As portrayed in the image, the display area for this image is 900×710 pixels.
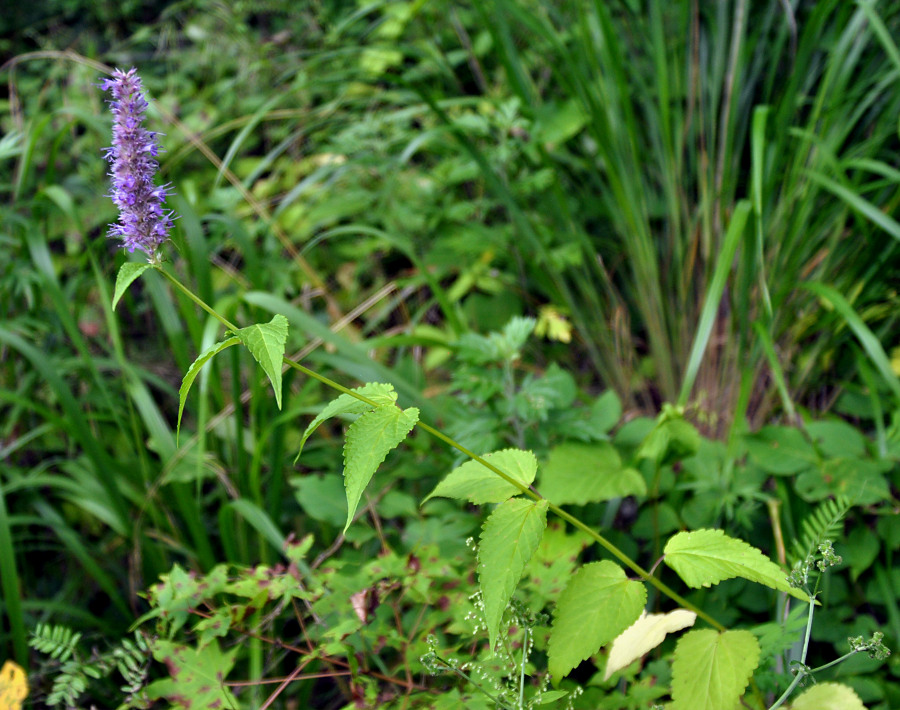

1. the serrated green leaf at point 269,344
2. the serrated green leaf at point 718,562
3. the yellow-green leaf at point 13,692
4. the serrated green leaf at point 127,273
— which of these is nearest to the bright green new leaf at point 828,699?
the serrated green leaf at point 718,562

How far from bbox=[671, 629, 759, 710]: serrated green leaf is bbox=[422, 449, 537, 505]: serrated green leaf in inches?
10.7

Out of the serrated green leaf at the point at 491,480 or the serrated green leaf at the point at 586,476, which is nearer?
the serrated green leaf at the point at 491,480

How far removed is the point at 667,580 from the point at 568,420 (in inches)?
15.0

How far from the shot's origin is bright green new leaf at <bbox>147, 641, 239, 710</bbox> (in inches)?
38.2

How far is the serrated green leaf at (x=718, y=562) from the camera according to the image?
2.38ft

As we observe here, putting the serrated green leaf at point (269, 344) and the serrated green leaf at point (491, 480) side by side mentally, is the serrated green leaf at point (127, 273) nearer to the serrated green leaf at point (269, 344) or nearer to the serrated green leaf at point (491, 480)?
the serrated green leaf at point (269, 344)

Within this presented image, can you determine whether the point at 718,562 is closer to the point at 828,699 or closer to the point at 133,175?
the point at 828,699

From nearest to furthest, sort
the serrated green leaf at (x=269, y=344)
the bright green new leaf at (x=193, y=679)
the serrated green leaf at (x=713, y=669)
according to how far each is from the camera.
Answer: the serrated green leaf at (x=269, y=344), the serrated green leaf at (x=713, y=669), the bright green new leaf at (x=193, y=679)

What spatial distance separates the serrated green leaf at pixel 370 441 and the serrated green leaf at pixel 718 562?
0.34m

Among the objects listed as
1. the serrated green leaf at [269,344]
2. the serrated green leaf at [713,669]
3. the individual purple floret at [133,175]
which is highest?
the individual purple floret at [133,175]

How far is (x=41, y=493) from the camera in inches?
Answer: 67.2

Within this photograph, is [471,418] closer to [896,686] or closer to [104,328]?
[896,686]

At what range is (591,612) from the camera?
772mm

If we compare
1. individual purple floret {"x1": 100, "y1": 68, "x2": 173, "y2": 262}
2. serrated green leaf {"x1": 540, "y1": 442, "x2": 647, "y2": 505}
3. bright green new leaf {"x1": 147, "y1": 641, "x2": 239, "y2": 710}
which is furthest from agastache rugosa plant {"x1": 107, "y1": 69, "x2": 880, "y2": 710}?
bright green new leaf {"x1": 147, "y1": 641, "x2": 239, "y2": 710}
